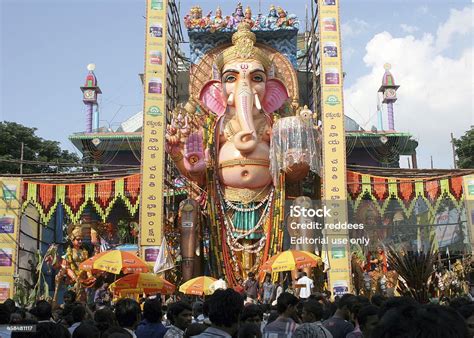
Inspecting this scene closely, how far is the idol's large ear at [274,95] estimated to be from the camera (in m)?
17.0

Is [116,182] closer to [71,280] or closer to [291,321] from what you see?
[71,280]

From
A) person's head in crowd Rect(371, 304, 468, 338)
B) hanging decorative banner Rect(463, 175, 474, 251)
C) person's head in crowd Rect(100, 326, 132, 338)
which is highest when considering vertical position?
hanging decorative banner Rect(463, 175, 474, 251)

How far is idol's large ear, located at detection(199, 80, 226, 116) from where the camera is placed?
17062mm

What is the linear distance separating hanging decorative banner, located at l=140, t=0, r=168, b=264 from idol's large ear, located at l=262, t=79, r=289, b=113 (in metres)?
2.96

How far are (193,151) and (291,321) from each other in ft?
36.9

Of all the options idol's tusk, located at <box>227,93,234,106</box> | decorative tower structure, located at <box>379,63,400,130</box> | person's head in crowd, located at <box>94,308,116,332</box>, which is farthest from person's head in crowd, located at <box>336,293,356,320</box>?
decorative tower structure, located at <box>379,63,400,130</box>

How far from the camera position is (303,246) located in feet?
49.1

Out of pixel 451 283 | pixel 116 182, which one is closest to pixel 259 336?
pixel 451 283

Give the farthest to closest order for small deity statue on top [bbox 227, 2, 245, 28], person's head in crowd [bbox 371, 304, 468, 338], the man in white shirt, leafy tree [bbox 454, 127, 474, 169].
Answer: leafy tree [bbox 454, 127, 474, 169] → small deity statue on top [bbox 227, 2, 245, 28] → the man in white shirt → person's head in crowd [bbox 371, 304, 468, 338]

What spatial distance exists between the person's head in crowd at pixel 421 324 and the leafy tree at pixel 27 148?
26190 mm

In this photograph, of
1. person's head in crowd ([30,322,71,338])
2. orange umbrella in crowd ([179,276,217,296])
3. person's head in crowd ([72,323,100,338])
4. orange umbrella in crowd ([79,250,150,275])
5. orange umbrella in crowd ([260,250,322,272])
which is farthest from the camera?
orange umbrella in crowd ([260,250,322,272])

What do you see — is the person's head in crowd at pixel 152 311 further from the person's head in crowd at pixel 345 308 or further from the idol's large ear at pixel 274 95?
the idol's large ear at pixel 274 95

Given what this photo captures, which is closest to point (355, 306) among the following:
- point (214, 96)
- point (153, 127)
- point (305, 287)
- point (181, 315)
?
point (181, 315)

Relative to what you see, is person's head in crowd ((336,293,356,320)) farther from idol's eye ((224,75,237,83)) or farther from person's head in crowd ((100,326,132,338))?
idol's eye ((224,75,237,83))
